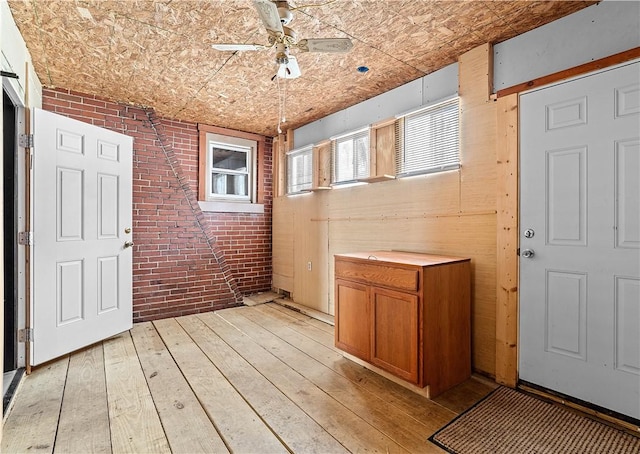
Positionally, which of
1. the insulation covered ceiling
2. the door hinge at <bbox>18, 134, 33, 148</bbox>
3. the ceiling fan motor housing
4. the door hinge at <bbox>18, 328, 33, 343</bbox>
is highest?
the insulation covered ceiling

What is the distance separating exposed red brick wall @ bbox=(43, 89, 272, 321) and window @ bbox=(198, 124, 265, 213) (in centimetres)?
11

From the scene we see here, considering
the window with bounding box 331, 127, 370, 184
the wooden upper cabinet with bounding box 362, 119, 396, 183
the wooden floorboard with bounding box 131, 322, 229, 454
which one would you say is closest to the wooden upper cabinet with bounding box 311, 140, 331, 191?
the window with bounding box 331, 127, 370, 184

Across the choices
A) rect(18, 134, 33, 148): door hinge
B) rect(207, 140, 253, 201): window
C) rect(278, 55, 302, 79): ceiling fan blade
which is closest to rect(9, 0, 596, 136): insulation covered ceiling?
rect(278, 55, 302, 79): ceiling fan blade

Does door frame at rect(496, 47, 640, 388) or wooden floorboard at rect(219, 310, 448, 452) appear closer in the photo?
wooden floorboard at rect(219, 310, 448, 452)

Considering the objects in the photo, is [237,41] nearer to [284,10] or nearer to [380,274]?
[284,10]

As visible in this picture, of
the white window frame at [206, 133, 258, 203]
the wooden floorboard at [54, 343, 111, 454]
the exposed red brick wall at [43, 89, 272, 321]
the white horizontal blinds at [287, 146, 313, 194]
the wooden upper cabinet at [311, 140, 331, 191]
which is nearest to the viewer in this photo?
the wooden floorboard at [54, 343, 111, 454]

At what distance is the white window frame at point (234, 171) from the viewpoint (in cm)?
447

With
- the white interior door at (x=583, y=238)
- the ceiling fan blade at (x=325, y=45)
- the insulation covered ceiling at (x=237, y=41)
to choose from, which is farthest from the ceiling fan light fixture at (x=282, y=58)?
the white interior door at (x=583, y=238)

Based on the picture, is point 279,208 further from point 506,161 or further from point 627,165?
point 627,165

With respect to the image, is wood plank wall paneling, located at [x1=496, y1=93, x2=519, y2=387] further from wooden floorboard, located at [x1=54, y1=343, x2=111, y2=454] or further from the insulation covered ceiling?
wooden floorboard, located at [x1=54, y1=343, x2=111, y2=454]

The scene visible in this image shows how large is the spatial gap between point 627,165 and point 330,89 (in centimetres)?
242

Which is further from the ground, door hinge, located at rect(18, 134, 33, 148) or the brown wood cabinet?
door hinge, located at rect(18, 134, 33, 148)

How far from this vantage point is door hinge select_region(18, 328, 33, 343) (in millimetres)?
2521

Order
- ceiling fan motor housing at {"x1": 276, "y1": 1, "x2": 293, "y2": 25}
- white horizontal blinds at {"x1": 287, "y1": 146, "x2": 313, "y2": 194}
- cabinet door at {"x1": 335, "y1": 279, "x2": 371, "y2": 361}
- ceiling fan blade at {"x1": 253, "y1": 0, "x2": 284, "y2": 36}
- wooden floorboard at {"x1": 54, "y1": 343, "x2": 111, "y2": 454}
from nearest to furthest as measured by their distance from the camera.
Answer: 1. ceiling fan blade at {"x1": 253, "y1": 0, "x2": 284, "y2": 36}
2. wooden floorboard at {"x1": 54, "y1": 343, "x2": 111, "y2": 454}
3. ceiling fan motor housing at {"x1": 276, "y1": 1, "x2": 293, "y2": 25}
4. cabinet door at {"x1": 335, "y1": 279, "x2": 371, "y2": 361}
5. white horizontal blinds at {"x1": 287, "y1": 146, "x2": 313, "y2": 194}
